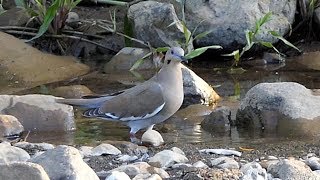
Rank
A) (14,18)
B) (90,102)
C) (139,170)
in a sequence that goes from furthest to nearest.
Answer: (14,18) → (90,102) → (139,170)

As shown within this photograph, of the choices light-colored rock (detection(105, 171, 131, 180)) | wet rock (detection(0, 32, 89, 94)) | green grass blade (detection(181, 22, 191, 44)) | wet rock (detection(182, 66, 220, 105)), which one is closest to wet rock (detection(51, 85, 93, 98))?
wet rock (detection(0, 32, 89, 94))

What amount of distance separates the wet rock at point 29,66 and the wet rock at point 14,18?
586mm

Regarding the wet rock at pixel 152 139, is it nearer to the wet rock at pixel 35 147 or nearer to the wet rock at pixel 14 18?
the wet rock at pixel 35 147

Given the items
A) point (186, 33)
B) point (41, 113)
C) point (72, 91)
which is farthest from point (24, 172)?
point (186, 33)

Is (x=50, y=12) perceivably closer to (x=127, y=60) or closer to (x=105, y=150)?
(x=127, y=60)

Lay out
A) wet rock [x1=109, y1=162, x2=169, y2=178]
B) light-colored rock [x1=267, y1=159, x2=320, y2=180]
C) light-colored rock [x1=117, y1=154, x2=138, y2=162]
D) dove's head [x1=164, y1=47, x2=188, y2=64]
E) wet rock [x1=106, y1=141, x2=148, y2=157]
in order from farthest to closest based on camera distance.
A: dove's head [x1=164, y1=47, x2=188, y2=64]
wet rock [x1=106, y1=141, x2=148, y2=157]
light-colored rock [x1=117, y1=154, x2=138, y2=162]
wet rock [x1=109, y1=162, x2=169, y2=178]
light-colored rock [x1=267, y1=159, x2=320, y2=180]

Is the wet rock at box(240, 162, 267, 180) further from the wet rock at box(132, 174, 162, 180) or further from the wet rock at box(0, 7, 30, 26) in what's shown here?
the wet rock at box(0, 7, 30, 26)

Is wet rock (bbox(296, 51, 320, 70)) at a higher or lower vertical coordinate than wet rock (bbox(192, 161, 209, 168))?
lower

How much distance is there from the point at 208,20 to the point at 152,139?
13.0 feet

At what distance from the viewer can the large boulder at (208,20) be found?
33.0ft

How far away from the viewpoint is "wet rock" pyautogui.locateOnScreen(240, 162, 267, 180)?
4998 mm

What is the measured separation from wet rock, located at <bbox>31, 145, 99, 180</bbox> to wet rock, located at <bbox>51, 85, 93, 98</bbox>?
3606mm

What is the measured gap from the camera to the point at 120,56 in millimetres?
9961

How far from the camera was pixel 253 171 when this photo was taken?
5.07m
